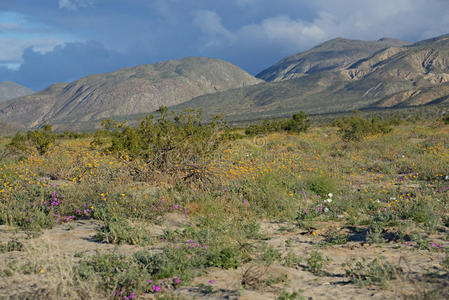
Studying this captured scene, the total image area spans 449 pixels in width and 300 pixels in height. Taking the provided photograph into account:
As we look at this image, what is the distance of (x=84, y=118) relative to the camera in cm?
19675

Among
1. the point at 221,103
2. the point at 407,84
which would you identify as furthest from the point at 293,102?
the point at 407,84

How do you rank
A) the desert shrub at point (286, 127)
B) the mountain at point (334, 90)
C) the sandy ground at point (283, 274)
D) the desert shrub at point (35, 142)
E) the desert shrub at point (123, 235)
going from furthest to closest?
the mountain at point (334, 90)
the desert shrub at point (286, 127)
the desert shrub at point (35, 142)
the desert shrub at point (123, 235)
the sandy ground at point (283, 274)

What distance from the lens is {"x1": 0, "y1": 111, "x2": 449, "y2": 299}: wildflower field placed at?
11.2 ft

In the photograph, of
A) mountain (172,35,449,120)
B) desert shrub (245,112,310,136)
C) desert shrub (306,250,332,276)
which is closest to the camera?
desert shrub (306,250,332,276)

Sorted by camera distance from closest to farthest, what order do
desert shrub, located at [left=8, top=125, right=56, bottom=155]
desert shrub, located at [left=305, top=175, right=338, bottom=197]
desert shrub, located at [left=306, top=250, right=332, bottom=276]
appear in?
desert shrub, located at [left=306, top=250, right=332, bottom=276] < desert shrub, located at [left=305, top=175, right=338, bottom=197] < desert shrub, located at [left=8, top=125, right=56, bottom=155]

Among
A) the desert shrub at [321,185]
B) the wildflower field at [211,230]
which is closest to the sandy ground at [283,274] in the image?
the wildflower field at [211,230]

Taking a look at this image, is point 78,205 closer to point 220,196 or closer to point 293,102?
point 220,196

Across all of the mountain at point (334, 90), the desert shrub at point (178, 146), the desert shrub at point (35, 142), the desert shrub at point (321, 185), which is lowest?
the desert shrub at point (321, 185)

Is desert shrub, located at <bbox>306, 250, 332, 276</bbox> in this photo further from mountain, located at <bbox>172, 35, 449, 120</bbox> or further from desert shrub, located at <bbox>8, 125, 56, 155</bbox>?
mountain, located at <bbox>172, 35, 449, 120</bbox>

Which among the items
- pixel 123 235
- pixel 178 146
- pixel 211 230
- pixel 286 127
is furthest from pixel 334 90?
pixel 123 235

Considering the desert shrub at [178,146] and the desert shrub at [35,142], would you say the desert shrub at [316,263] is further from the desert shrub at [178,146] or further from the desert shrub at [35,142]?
the desert shrub at [35,142]

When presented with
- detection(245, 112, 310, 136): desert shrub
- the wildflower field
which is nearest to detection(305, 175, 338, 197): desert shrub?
the wildflower field

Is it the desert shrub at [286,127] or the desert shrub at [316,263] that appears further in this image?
Answer: the desert shrub at [286,127]

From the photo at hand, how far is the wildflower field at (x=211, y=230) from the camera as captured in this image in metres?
3.41
